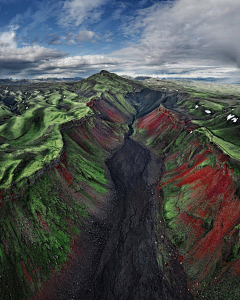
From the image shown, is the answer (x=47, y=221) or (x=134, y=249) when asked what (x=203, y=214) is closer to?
(x=134, y=249)

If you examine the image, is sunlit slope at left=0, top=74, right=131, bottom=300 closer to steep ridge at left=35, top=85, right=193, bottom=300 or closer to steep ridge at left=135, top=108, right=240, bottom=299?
steep ridge at left=35, top=85, right=193, bottom=300

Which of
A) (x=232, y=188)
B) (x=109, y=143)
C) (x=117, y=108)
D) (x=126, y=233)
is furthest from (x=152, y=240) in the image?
(x=117, y=108)

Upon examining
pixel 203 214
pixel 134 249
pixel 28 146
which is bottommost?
pixel 134 249

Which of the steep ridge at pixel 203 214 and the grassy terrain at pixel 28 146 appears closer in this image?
the steep ridge at pixel 203 214

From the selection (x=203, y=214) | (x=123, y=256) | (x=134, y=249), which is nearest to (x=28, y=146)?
(x=123, y=256)

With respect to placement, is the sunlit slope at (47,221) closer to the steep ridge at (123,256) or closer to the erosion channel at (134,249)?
the steep ridge at (123,256)

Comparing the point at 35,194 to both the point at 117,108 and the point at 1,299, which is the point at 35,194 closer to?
the point at 1,299

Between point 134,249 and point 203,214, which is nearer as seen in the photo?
point 203,214

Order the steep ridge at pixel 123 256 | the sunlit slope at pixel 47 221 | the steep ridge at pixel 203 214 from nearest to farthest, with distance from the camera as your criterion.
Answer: the steep ridge at pixel 203 214
the sunlit slope at pixel 47 221
the steep ridge at pixel 123 256

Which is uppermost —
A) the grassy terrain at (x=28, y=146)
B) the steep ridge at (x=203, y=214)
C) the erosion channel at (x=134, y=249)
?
the grassy terrain at (x=28, y=146)

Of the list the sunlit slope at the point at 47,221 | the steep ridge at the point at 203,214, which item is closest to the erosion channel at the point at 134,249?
the steep ridge at the point at 203,214

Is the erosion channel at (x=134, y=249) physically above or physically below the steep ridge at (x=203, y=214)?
below

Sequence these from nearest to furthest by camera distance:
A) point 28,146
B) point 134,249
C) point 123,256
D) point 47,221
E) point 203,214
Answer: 1. point 123,256
2. point 203,214
3. point 47,221
4. point 134,249
5. point 28,146
